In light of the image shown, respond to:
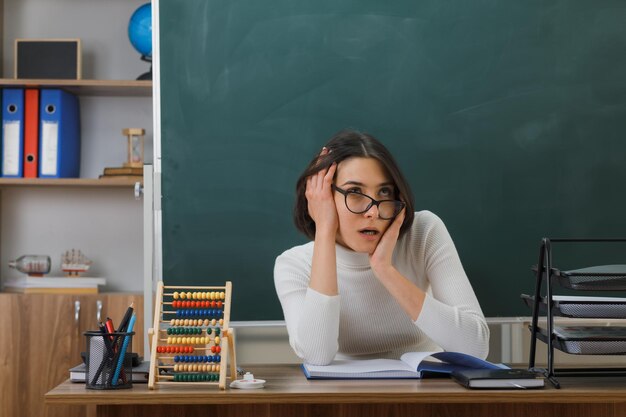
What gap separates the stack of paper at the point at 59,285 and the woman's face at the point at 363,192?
1.72 meters

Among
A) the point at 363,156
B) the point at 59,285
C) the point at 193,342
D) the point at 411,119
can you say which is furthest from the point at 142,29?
the point at 193,342

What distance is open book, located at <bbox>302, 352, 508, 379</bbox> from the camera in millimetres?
1904

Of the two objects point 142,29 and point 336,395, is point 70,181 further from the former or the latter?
point 336,395

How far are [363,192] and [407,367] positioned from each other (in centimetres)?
48

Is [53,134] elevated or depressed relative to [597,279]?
elevated

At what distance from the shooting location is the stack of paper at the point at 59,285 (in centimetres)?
359

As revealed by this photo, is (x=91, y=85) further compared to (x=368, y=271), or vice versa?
(x=91, y=85)

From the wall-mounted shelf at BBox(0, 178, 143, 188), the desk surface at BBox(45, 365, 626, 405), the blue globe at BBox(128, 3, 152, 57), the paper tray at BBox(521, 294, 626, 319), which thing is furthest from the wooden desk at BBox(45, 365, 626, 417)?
the blue globe at BBox(128, 3, 152, 57)

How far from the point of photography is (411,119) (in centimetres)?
309

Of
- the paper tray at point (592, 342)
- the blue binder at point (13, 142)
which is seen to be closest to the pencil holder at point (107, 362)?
the paper tray at point (592, 342)

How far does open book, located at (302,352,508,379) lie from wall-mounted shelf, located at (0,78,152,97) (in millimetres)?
→ 2060

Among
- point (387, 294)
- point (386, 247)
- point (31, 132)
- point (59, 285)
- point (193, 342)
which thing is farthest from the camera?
point (31, 132)

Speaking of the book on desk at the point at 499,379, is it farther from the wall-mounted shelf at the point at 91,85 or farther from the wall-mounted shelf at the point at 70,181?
the wall-mounted shelf at the point at 91,85

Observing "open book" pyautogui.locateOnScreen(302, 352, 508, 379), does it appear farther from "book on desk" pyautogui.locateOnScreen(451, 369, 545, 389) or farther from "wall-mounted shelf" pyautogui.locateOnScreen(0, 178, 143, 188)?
"wall-mounted shelf" pyautogui.locateOnScreen(0, 178, 143, 188)
